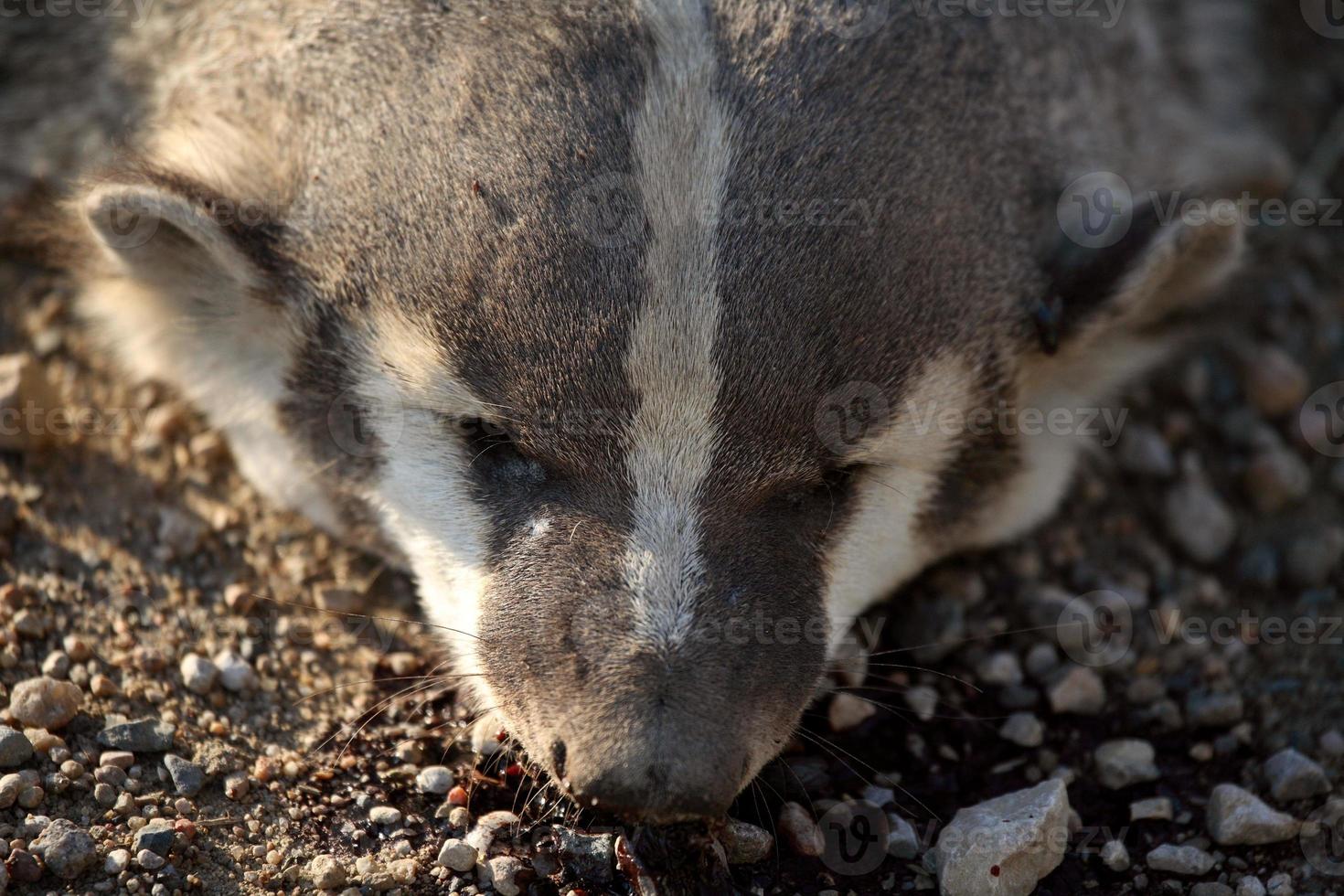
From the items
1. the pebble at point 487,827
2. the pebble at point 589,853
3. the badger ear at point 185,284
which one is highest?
the badger ear at point 185,284

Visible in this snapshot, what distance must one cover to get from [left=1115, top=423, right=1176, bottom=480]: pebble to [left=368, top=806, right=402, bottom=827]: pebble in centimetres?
250

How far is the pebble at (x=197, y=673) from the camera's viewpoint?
10.5 feet

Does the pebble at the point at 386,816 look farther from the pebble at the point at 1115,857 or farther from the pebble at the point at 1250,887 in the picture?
the pebble at the point at 1250,887

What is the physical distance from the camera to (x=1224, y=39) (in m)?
4.79

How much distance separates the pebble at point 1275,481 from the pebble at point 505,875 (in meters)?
2.64

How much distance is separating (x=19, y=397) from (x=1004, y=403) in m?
2.76

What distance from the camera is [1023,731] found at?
3385mm

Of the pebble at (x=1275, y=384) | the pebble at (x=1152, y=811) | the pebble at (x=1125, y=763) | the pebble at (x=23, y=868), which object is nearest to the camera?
the pebble at (x=23, y=868)

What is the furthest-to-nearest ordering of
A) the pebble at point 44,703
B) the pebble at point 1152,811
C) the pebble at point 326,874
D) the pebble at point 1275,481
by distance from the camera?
the pebble at point 1275,481 → the pebble at point 1152,811 → the pebble at point 44,703 → the pebble at point 326,874

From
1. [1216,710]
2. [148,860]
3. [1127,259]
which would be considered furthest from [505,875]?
[1127,259]

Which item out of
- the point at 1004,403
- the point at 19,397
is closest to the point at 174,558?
the point at 19,397

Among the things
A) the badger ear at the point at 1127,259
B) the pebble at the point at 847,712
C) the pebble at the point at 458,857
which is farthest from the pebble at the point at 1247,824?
the pebble at the point at 458,857

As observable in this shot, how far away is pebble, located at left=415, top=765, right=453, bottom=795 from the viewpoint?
303 cm

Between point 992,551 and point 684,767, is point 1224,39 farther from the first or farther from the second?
point 684,767
